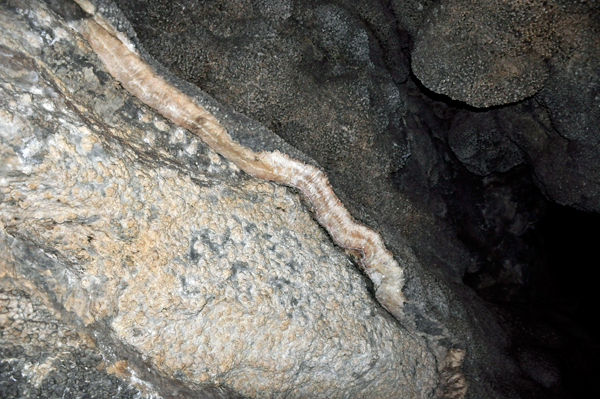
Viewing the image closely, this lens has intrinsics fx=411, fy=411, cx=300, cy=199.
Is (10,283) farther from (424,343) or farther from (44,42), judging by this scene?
(424,343)

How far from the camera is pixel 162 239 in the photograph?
3.33ft

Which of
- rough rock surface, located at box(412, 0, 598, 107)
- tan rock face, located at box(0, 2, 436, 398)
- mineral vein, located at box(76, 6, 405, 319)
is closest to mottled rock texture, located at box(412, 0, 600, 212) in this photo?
rough rock surface, located at box(412, 0, 598, 107)

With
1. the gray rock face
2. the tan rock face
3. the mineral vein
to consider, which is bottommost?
the tan rock face

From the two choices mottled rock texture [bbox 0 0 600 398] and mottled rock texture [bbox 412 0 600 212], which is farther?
mottled rock texture [bbox 412 0 600 212]

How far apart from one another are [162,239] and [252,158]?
35cm

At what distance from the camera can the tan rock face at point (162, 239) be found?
0.89 metres

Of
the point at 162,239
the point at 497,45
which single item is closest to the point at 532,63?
the point at 497,45

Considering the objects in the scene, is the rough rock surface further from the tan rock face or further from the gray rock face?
the tan rock face

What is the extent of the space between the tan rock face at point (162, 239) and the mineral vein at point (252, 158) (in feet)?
0.11

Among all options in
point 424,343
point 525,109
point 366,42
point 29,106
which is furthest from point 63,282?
point 525,109

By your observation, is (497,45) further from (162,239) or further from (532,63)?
(162,239)

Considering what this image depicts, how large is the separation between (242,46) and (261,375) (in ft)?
3.51

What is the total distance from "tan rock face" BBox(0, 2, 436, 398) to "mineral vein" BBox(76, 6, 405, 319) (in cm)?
4

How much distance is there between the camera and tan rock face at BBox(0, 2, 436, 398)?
2.91 ft
